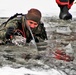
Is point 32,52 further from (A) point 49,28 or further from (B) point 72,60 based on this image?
(A) point 49,28

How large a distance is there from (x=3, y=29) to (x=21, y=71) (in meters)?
1.40

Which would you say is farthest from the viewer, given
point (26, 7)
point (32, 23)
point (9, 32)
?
point (26, 7)

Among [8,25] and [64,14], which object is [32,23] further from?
[64,14]

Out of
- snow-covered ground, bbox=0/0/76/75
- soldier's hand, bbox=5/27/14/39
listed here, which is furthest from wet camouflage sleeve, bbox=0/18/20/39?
snow-covered ground, bbox=0/0/76/75

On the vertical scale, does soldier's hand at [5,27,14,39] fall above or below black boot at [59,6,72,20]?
above

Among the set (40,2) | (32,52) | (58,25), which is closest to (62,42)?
(32,52)

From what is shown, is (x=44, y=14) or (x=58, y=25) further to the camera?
(x=44, y=14)

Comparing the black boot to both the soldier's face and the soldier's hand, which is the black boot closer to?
the soldier's face

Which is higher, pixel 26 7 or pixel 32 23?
pixel 32 23

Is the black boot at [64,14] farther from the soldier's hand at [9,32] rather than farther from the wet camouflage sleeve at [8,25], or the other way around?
the soldier's hand at [9,32]

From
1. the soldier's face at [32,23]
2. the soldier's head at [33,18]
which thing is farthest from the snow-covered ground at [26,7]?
the soldier's face at [32,23]

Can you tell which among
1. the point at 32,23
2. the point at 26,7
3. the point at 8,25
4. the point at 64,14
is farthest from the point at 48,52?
the point at 26,7

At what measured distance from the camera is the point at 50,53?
5.62 meters

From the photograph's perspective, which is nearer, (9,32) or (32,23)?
(9,32)
